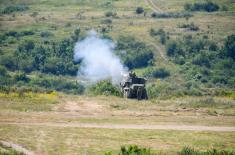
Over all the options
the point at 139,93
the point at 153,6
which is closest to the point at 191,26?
the point at 153,6

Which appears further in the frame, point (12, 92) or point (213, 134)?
point (12, 92)

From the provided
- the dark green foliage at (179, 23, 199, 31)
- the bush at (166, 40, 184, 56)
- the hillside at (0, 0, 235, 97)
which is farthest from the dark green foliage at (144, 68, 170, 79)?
the dark green foliage at (179, 23, 199, 31)

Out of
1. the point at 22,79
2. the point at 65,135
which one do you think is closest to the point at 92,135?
the point at 65,135

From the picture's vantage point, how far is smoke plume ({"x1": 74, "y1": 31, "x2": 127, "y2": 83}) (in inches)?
3268

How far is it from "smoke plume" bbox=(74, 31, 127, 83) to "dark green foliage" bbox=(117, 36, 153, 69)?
177 centimetres

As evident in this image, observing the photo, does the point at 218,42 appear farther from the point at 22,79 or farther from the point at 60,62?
the point at 22,79

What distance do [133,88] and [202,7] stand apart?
9125 centimetres

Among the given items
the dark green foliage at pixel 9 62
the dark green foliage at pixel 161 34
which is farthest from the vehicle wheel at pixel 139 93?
the dark green foliage at pixel 161 34

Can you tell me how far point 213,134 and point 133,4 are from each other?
108m

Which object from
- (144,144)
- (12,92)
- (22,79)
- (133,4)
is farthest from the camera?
(133,4)

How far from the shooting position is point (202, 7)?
474ft

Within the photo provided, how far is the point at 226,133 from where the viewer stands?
4278cm

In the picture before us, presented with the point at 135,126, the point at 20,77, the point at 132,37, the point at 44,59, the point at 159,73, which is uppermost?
the point at 132,37

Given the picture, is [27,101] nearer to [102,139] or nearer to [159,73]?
[102,139]
